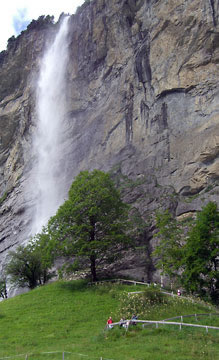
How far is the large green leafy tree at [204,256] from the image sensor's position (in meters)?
22.8

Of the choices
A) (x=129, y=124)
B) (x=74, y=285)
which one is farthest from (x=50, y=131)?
(x=74, y=285)

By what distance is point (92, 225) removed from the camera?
29438mm

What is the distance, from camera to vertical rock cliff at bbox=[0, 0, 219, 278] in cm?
3631

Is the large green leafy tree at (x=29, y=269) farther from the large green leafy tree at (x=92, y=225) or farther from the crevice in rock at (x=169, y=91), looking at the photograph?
the crevice in rock at (x=169, y=91)

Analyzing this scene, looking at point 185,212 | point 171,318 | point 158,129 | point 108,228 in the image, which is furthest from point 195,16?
point 171,318

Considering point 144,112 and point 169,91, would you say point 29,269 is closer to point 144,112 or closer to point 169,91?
point 144,112

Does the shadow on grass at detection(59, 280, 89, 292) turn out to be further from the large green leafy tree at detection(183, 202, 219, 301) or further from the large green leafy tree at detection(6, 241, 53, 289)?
the large green leafy tree at detection(183, 202, 219, 301)

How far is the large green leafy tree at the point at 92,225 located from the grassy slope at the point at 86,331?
2589 millimetres

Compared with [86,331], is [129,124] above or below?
above

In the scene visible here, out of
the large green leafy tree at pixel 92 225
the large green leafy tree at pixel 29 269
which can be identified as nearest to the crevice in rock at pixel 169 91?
the large green leafy tree at pixel 92 225

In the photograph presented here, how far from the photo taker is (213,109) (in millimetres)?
36594

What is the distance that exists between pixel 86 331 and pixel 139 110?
30428 millimetres

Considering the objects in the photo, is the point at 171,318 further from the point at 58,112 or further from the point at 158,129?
the point at 58,112

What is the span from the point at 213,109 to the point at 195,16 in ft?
37.8
